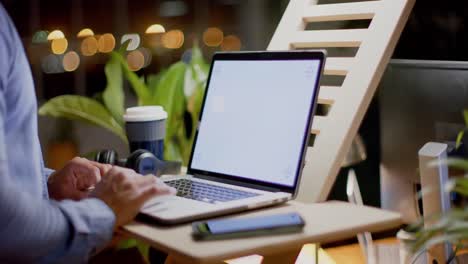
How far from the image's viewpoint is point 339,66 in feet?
5.94

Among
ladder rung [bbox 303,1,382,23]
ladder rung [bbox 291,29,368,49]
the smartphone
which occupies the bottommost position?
the smartphone

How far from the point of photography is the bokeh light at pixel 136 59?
11.5 feet

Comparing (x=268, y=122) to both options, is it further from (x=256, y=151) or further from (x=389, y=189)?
(x=389, y=189)

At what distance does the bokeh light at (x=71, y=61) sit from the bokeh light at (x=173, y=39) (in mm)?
428

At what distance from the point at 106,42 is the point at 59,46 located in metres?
0.21

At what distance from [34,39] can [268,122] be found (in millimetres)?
1962

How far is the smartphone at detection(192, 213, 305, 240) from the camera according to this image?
4.25 ft

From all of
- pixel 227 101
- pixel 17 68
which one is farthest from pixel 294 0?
pixel 17 68

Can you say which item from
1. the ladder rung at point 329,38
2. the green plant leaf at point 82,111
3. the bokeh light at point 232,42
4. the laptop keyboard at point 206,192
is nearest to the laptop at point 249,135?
the laptop keyboard at point 206,192

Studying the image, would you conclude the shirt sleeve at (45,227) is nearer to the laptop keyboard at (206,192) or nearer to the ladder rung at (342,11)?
the laptop keyboard at (206,192)

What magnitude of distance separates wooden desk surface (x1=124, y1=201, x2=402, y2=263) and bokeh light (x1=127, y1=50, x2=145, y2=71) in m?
2.04

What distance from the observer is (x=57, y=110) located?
2.67m

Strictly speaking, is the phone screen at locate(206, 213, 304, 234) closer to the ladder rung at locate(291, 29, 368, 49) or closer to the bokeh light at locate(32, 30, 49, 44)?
the ladder rung at locate(291, 29, 368, 49)

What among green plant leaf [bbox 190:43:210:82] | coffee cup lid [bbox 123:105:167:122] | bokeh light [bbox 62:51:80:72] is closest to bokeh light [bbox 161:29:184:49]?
bokeh light [bbox 62:51:80:72]
